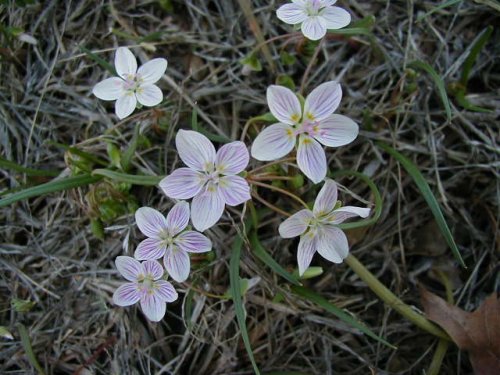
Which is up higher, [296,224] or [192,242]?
[296,224]

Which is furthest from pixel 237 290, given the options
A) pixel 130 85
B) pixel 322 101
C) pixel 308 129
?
pixel 130 85

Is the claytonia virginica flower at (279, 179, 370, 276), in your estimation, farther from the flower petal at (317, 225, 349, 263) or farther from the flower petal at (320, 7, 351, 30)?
the flower petal at (320, 7, 351, 30)

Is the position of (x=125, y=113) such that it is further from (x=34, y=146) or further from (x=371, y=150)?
(x=371, y=150)

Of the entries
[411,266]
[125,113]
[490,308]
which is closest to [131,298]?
[125,113]

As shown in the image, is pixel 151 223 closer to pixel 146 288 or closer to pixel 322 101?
pixel 146 288

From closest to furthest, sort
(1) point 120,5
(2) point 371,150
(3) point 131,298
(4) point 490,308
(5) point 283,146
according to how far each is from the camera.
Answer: (5) point 283,146, (3) point 131,298, (4) point 490,308, (2) point 371,150, (1) point 120,5

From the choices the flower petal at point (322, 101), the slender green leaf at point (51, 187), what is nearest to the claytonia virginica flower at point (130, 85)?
the slender green leaf at point (51, 187)

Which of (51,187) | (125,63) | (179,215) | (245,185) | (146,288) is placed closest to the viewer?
(245,185)

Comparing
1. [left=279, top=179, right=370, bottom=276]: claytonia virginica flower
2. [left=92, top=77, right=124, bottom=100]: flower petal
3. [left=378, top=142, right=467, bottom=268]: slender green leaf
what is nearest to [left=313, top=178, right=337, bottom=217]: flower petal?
[left=279, top=179, right=370, bottom=276]: claytonia virginica flower
